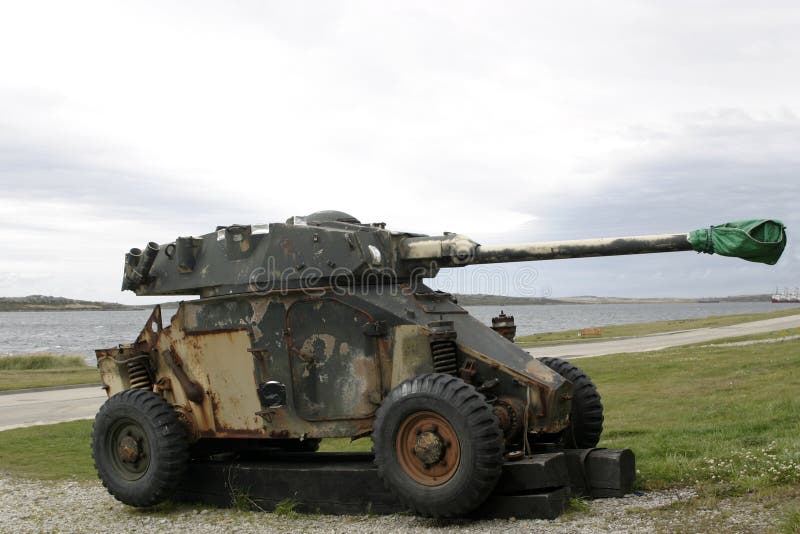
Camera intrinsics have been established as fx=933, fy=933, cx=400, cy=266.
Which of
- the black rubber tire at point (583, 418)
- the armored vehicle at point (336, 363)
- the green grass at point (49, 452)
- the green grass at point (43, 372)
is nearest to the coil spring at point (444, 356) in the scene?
the armored vehicle at point (336, 363)

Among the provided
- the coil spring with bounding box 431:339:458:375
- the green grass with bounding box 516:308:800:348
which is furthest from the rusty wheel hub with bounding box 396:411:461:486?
the green grass with bounding box 516:308:800:348

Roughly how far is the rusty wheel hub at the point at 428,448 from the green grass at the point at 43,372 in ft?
75.2

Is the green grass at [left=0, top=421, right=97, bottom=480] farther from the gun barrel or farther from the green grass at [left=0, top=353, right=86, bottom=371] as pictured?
the green grass at [left=0, top=353, right=86, bottom=371]

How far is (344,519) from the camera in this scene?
8766 mm

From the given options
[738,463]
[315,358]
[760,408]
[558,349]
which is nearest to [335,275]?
[315,358]

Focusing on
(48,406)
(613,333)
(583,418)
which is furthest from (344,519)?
(613,333)

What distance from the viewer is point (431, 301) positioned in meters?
9.80

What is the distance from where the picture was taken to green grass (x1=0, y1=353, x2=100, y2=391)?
3019cm

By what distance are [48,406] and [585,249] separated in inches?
685

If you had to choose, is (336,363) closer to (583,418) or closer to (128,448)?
(128,448)

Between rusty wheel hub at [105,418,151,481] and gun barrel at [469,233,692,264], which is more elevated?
gun barrel at [469,233,692,264]

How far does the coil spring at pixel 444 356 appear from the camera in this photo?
8.89 meters

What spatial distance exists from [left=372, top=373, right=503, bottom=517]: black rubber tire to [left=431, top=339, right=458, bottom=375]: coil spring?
1.52 ft

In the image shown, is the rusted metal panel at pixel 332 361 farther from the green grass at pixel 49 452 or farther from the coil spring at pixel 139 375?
the green grass at pixel 49 452
